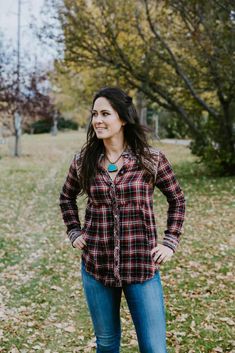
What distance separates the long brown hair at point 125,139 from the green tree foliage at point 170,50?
38.9 feet

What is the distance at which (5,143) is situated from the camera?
125 ft

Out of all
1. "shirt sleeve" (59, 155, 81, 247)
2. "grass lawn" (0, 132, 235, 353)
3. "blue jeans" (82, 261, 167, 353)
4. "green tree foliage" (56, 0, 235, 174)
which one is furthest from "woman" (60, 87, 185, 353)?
"green tree foliage" (56, 0, 235, 174)

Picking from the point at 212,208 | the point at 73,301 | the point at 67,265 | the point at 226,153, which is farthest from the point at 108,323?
the point at 226,153

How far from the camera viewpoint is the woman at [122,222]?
3.03 meters

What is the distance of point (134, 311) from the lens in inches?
120

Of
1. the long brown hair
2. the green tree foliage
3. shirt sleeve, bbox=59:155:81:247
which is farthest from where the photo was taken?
the green tree foliage

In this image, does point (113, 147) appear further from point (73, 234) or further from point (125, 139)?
point (73, 234)

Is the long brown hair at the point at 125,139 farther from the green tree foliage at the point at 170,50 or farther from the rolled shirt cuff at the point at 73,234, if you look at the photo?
the green tree foliage at the point at 170,50

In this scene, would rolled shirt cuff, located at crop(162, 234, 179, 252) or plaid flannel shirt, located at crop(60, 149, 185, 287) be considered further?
rolled shirt cuff, located at crop(162, 234, 179, 252)

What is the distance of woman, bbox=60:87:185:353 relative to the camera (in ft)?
9.93

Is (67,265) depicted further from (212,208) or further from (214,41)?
(214,41)

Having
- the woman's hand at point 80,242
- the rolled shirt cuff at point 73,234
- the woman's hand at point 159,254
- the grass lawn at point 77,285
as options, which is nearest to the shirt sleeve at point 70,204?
the rolled shirt cuff at point 73,234

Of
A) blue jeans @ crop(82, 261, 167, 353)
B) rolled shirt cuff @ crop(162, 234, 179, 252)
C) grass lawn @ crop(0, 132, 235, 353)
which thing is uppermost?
rolled shirt cuff @ crop(162, 234, 179, 252)

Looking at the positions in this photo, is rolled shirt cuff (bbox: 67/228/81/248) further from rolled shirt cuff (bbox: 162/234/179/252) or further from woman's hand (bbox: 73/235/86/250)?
rolled shirt cuff (bbox: 162/234/179/252)
